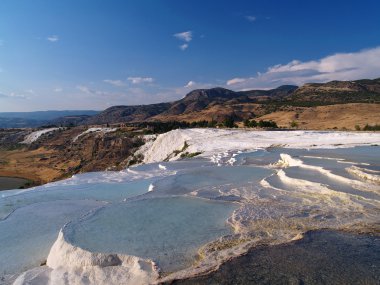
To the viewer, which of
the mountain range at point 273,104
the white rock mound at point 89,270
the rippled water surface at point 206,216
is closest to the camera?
the white rock mound at point 89,270

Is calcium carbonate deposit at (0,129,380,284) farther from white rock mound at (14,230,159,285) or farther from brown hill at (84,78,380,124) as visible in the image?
brown hill at (84,78,380,124)

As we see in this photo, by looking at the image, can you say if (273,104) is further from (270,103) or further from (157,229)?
(157,229)

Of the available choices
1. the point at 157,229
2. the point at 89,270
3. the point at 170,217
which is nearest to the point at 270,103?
the point at 170,217

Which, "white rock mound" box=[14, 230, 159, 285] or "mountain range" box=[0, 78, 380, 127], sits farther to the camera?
"mountain range" box=[0, 78, 380, 127]

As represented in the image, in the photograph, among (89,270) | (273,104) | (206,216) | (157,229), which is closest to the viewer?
(89,270)

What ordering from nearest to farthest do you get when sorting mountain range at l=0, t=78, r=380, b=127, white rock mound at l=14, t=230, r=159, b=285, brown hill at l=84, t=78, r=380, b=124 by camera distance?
white rock mound at l=14, t=230, r=159, b=285
mountain range at l=0, t=78, r=380, b=127
brown hill at l=84, t=78, r=380, b=124

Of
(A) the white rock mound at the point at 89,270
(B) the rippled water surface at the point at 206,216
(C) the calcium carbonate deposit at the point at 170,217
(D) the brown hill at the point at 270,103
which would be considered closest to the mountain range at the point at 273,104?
(D) the brown hill at the point at 270,103

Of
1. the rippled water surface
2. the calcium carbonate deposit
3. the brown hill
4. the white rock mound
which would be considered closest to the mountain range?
the brown hill

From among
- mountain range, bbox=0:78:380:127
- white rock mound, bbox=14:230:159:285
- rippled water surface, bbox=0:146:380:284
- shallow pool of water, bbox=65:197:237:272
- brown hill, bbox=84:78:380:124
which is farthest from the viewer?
brown hill, bbox=84:78:380:124

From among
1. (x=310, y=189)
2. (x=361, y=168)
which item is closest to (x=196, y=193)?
(x=310, y=189)

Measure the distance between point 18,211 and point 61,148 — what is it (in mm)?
57823

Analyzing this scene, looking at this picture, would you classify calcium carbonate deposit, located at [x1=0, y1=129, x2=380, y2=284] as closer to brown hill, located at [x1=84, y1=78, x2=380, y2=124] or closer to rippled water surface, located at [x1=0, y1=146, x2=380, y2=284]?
rippled water surface, located at [x1=0, y1=146, x2=380, y2=284]

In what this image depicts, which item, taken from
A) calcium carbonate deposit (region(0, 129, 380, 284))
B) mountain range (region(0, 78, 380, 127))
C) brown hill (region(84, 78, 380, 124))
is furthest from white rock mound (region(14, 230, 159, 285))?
brown hill (region(84, 78, 380, 124))

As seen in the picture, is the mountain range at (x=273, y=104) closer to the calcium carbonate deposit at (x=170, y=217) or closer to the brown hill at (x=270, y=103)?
the brown hill at (x=270, y=103)
